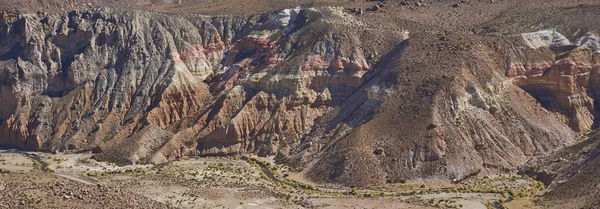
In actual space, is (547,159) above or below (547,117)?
below

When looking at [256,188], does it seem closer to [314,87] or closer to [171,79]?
[314,87]

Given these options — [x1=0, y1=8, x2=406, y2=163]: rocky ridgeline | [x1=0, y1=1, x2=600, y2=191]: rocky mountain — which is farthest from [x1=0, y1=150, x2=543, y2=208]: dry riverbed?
[x1=0, y1=8, x2=406, y2=163]: rocky ridgeline

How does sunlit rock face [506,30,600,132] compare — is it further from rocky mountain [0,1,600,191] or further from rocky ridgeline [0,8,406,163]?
rocky ridgeline [0,8,406,163]

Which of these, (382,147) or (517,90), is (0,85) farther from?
(517,90)

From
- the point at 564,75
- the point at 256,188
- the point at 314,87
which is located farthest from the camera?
the point at 314,87

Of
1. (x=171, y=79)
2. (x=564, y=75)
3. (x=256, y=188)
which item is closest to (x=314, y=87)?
(x=171, y=79)

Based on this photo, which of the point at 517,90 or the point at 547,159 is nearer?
the point at 547,159

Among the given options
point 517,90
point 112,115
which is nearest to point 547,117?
point 517,90

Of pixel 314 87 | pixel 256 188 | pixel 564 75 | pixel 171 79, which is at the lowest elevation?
pixel 256 188
